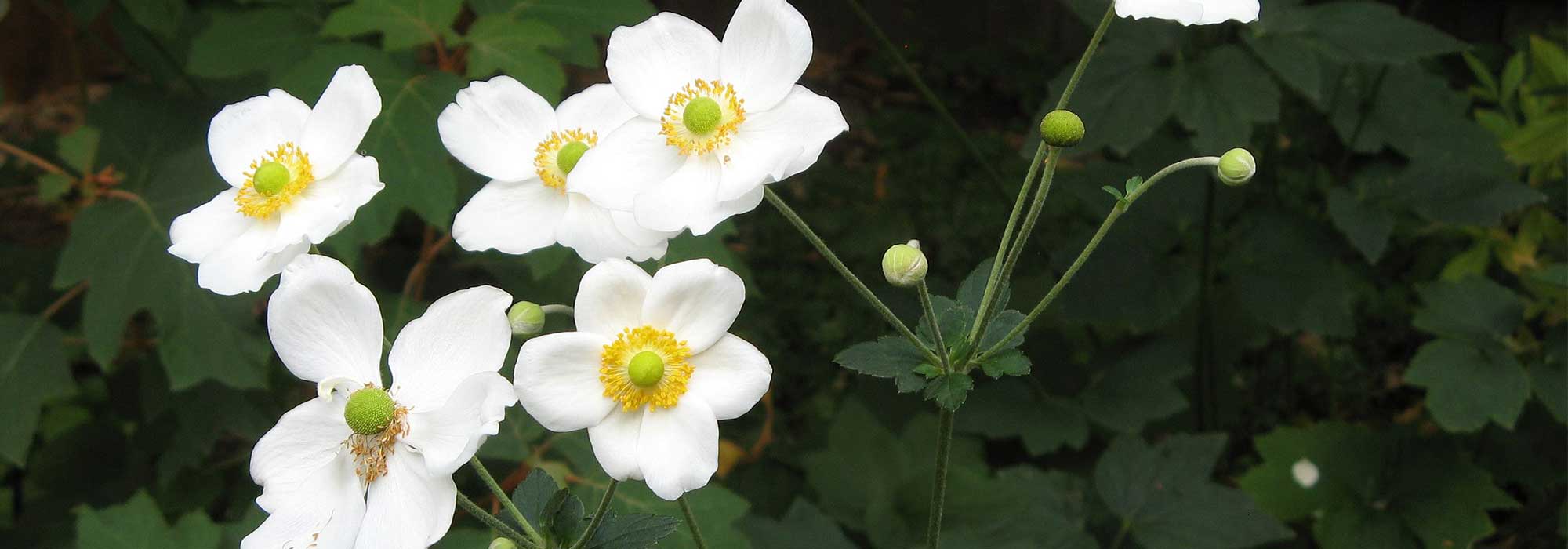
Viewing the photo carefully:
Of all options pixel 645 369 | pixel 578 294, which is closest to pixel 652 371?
pixel 645 369

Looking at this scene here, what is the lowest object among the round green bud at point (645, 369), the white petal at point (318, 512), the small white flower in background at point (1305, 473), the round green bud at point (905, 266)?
the small white flower in background at point (1305, 473)

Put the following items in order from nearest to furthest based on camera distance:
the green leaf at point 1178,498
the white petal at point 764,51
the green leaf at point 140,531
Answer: the white petal at point 764,51 → the green leaf at point 140,531 → the green leaf at point 1178,498

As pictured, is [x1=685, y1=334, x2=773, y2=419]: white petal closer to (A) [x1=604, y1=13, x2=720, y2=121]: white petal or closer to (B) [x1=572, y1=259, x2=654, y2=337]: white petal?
(B) [x1=572, y1=259, x2=654, y2=337]: white petal

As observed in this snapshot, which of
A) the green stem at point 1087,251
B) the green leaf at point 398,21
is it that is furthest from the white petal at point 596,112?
the green leaf at point 398,21

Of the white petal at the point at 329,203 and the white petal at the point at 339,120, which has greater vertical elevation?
the white petal at the point at 339,120

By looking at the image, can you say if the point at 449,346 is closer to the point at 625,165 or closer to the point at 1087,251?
the point at 625,165

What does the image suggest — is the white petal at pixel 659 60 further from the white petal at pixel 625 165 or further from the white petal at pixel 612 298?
the white petal at pixel 612 298

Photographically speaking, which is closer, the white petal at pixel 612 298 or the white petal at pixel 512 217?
the white petal at pixel 612 298
